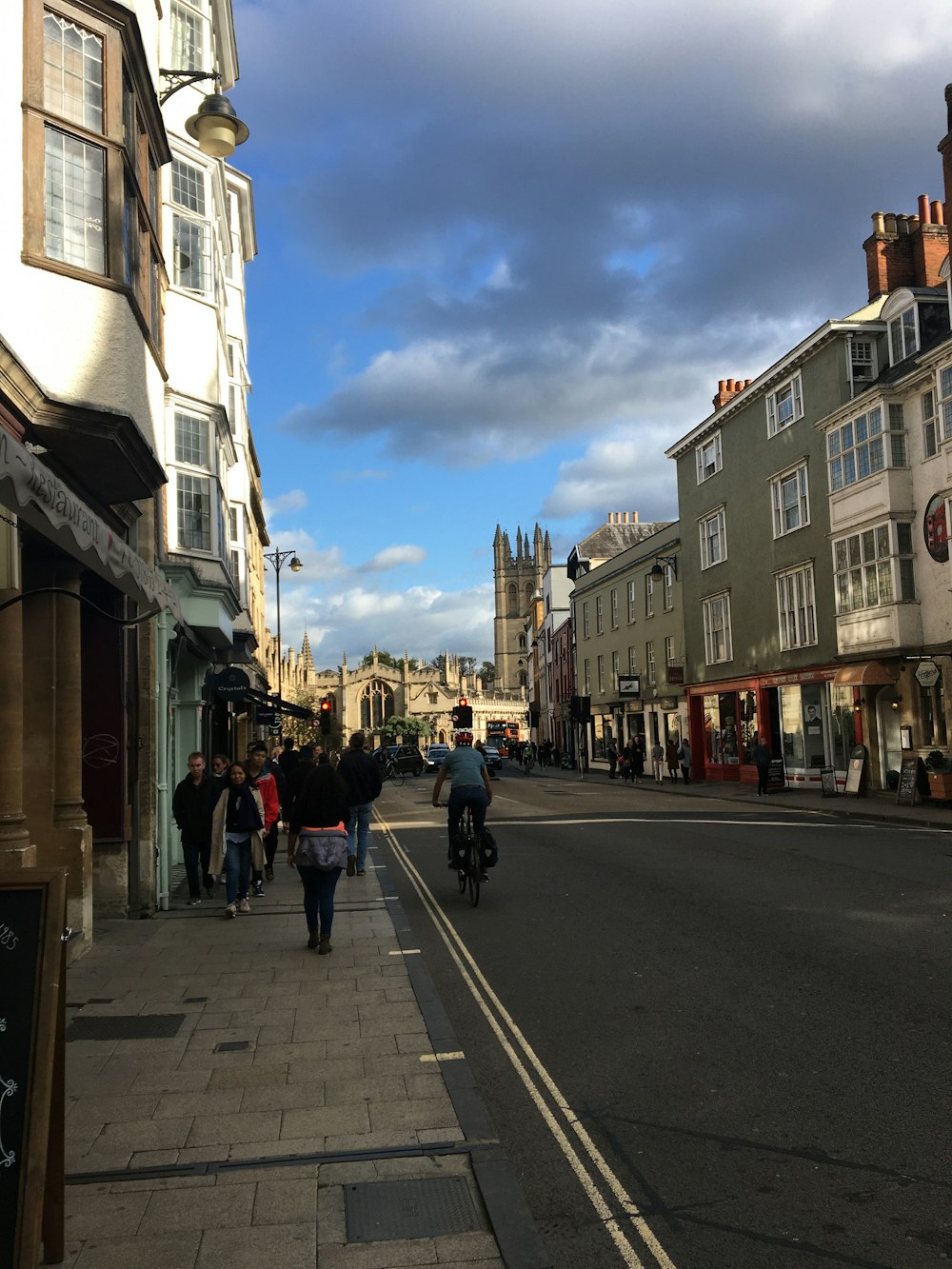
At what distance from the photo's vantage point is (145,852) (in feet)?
39.5

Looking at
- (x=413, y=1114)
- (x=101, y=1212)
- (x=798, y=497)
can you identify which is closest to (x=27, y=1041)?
(x=101, y=1212)

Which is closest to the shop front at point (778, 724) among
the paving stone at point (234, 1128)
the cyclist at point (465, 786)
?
the cyclist at point (465, 786)

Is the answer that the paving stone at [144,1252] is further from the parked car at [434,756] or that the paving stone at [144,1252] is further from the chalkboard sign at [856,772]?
the parked car at [434,756]

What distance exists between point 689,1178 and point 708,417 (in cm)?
3728

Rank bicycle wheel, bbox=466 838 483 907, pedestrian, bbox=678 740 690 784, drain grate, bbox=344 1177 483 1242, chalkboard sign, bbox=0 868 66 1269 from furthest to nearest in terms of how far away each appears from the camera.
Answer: pedestrian, bbox=678 740 690 784, bicycle wheel, bbox=466 838 483 907, drain grate, bbox=344 1177 483 1242, chalkboard sign, bbox=0 868 66 1269

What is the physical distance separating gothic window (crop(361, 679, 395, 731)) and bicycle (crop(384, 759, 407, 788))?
9099 cm

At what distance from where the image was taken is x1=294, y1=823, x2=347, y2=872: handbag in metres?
9.44

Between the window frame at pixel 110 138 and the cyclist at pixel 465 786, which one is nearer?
the window frame at pixel 110 138

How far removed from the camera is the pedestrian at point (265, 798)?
44.0 feet

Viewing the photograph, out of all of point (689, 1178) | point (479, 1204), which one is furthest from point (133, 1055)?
point (689, 1178)

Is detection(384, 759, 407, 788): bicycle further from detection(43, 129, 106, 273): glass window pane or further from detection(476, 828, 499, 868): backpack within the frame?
detection(43, 129, 106, 273): glass window pane

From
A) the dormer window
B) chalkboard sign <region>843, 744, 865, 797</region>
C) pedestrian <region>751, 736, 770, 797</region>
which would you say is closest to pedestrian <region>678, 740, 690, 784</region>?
pedestrian <region>751, 736, 770, 797</region>

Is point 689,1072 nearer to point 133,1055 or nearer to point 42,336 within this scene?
point 133,1055

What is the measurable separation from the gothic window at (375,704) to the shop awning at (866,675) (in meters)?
125
